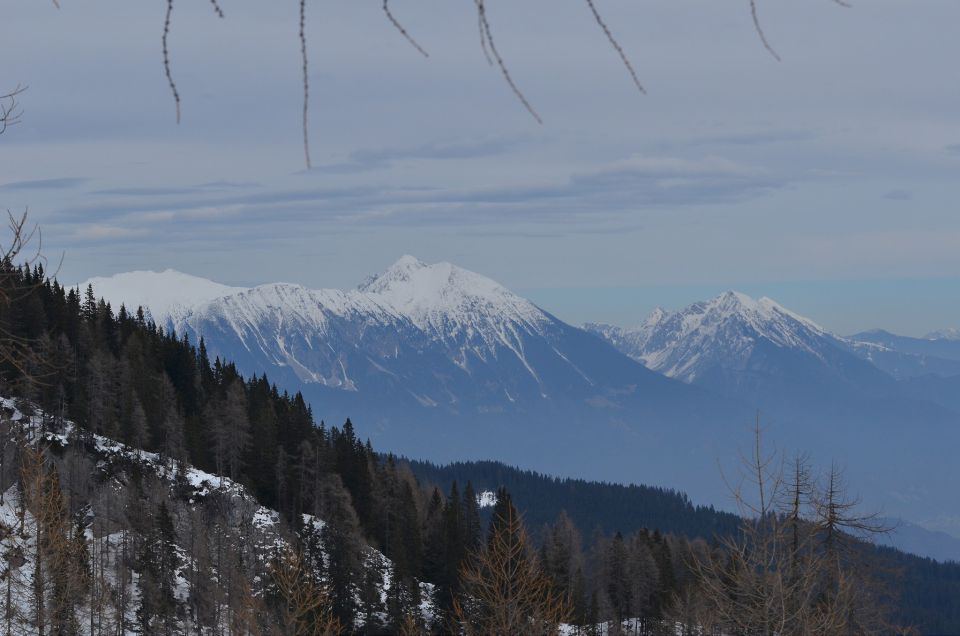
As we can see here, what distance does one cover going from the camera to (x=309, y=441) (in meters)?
105

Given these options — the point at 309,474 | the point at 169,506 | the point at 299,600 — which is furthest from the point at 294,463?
the point at 299,600

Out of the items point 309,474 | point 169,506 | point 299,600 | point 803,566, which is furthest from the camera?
point 309,474

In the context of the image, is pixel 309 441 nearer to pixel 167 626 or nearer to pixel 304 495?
pixel 304 495

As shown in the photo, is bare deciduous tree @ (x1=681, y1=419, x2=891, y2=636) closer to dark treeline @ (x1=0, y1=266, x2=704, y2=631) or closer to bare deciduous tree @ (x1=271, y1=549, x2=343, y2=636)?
bare deciduous tree @ (x1=271, y1=549, x2=343, y2=636)

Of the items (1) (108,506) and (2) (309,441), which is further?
(2) (309,441)

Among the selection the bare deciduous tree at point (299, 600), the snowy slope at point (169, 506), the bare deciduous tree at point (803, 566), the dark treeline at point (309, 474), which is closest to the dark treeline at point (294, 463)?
the dark treeline at point (309, 474)

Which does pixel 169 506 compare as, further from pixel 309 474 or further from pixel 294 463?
pixel 309 474

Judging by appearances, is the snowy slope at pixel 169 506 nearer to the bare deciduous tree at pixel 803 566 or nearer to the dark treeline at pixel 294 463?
the dark treeline at pixel 294 463

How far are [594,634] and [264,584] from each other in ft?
88.1

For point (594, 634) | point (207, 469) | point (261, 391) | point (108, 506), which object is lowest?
point (594, 634)

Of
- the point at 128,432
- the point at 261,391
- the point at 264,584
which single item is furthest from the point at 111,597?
the point at 261,391

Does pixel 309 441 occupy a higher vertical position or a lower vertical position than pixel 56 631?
higher

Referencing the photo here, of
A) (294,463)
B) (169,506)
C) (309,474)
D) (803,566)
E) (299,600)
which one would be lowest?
(299,600)

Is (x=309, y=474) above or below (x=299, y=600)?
above
